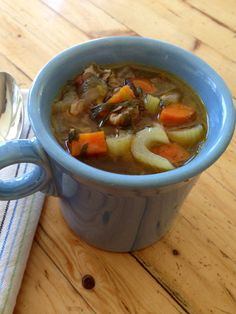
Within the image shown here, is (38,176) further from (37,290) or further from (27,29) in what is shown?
(27,29)

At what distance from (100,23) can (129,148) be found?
469mm

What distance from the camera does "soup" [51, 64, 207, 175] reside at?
55cm

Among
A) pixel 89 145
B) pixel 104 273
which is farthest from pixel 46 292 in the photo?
pixel 89 145

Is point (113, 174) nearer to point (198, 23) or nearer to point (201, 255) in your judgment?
point (201, 255)

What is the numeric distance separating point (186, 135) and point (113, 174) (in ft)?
0.42

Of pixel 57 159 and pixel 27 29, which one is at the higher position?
pixel 57 159

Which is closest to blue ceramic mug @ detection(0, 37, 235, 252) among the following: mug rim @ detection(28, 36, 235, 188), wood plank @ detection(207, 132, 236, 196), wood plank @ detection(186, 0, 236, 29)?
mug rim @ detection(28, 36, 235, 188)

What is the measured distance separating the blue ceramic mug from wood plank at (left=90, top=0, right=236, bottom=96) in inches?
11.0

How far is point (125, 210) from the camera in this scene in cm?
55

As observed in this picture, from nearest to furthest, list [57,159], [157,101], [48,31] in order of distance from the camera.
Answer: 1. [57,159]
2. [157,101]
3. [48,31]

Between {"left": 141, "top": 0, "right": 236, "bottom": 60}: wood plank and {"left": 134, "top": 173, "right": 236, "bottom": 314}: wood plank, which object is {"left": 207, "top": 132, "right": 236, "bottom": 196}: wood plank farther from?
{"left": 141, "top": 0, "right": 236, "bottom": 60}: wood plank

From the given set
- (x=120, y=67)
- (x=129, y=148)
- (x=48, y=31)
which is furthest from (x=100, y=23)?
(x=129, y=148)

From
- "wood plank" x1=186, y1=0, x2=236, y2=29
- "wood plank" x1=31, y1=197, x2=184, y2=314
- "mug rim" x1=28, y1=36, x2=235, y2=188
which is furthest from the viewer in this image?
"wood plank" x1=186, y1=0, x2=236, y2=29

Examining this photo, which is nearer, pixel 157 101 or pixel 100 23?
pixel 157 101
